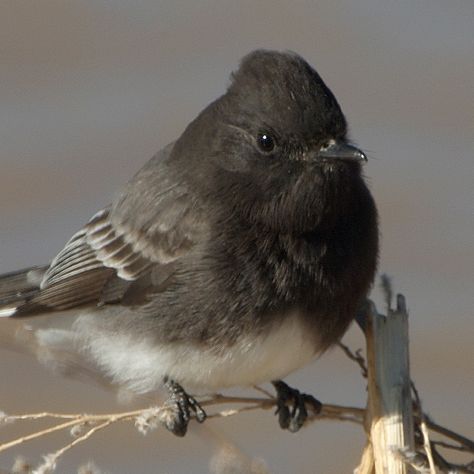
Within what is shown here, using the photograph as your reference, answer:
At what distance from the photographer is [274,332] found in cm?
412

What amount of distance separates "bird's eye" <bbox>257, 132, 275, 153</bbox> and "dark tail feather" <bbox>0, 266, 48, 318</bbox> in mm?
1210

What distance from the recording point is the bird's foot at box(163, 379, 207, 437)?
171 inches

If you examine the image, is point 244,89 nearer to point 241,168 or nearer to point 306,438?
point 241,168

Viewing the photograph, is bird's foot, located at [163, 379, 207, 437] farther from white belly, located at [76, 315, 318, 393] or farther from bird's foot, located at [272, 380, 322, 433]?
bird's foot, located at [272, 380, 322, 433]

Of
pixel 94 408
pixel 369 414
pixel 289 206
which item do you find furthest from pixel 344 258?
pixel 94 408

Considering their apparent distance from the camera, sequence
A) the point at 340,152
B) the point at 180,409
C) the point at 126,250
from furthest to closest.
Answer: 1. the point at 126,250
2. the point at 180,409
3. the point at 340,152

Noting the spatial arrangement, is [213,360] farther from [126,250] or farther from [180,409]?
[126,250]

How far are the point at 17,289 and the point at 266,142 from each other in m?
1.35

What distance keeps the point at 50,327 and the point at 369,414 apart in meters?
1.74

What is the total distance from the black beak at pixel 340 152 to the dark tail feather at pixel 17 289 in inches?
55.1

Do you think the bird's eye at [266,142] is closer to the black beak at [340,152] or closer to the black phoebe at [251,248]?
the black phoebe at [251,248]

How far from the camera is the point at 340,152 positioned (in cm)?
405

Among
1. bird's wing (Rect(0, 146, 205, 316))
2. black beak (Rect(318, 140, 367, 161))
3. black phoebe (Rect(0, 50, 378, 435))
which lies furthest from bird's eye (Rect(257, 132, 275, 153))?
bird's wing (Rect(0, 146, 205, 316))

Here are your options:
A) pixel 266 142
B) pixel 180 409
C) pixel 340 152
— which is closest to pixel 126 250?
pixel 180 409
